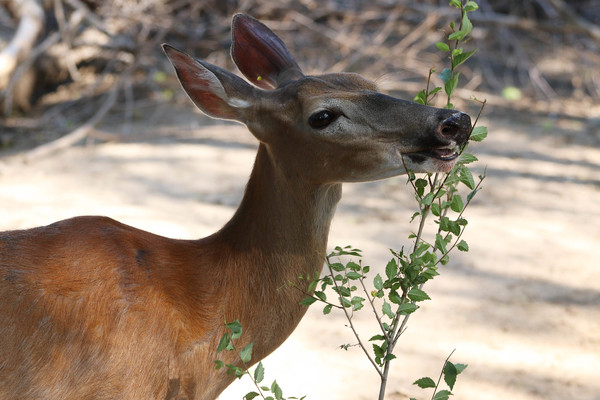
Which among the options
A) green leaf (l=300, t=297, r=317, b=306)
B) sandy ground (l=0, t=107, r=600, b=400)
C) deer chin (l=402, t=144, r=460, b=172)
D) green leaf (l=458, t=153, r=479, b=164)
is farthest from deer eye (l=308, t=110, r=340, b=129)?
sandy ground (l=0, t=107, r=600, b=400)

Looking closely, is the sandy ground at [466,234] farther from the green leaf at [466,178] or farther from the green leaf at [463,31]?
the green leaf at [463,31]

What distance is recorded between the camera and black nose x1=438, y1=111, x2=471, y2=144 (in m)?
2.50

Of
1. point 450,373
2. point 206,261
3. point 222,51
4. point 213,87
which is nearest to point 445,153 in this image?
point 450,373

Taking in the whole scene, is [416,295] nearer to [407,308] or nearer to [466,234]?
[407,308]

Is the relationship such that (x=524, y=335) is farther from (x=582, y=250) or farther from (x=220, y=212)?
(x=220, y=212)

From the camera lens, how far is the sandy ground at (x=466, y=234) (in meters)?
4.12

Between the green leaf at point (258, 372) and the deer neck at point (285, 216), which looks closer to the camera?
the green leaf at point (258, 372)

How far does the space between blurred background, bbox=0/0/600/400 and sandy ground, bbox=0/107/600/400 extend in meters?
0.02

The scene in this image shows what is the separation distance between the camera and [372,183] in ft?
23.1

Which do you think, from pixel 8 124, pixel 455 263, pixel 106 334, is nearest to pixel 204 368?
pixel 106 334

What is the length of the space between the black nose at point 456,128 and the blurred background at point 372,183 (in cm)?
47

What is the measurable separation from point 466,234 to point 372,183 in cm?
137

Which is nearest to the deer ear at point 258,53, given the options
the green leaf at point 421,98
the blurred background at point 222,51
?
the green leaf at point 421,98

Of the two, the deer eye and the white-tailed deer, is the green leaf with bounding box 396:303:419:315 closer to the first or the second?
the white-tailed deer
